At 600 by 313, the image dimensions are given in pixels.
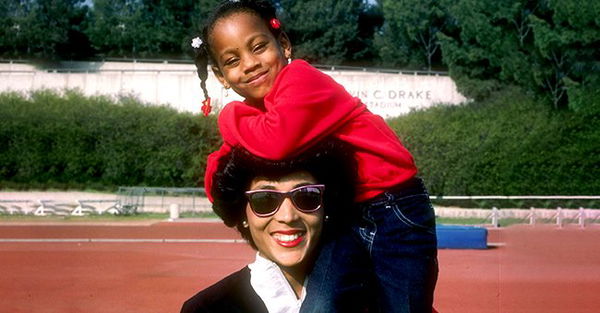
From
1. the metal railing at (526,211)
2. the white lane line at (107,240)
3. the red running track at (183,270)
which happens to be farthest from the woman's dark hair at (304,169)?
the metal railing at (526,211)

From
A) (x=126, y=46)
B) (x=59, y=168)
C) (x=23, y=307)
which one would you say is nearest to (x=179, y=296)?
(x=23, y=307)

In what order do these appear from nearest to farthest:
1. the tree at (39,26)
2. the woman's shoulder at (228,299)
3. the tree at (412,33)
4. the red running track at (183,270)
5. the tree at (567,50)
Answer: the woman's shoulder at (228,299), the red running track at (183,270), the tree at (567,50), the tree at (412,33), the tree at (39,26)

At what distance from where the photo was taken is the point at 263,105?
314cm

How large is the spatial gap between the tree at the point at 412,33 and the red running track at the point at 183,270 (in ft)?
104

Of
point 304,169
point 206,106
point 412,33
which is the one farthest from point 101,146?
point 304,169

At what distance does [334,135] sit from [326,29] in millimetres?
56678

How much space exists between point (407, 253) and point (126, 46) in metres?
57.0

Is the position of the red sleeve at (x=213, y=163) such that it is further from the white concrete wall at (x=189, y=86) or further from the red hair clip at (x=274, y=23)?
the white concrete wall at (x=189, y=86)

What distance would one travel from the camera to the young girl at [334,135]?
279 cm

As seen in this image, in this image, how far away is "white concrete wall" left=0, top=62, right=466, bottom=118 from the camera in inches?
1743

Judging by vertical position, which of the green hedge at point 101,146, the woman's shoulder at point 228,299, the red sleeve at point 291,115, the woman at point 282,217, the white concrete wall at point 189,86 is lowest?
the green hedge at point 101,146

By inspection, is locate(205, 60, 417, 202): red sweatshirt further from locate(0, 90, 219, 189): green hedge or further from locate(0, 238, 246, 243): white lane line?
locate(0, 90, 219, 189): green hedge

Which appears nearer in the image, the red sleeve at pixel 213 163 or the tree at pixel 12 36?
the red sleeve at pixel 213 163

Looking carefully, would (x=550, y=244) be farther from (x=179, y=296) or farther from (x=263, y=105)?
(x=263, y=105)
